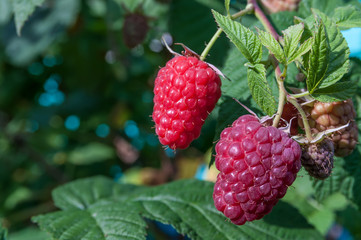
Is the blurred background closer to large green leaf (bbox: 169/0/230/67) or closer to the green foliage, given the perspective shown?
large green leaf (bbox: 169/0/230/67)

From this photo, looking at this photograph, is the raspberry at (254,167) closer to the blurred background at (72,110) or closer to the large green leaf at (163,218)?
the large green leaf at (163,218)

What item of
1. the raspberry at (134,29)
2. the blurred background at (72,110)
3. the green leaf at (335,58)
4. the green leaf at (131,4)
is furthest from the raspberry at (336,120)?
the blurred background at (72,110)

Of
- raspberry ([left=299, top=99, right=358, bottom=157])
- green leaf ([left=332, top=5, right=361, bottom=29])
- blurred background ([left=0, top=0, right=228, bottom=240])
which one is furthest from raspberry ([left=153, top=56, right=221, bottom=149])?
blurred background ([left=0, top=0, right=228, bottom=240])

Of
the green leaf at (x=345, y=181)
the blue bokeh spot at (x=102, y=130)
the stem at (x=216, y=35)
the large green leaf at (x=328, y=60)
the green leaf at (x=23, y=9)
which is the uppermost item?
the green leaf at (x=23, y=9)

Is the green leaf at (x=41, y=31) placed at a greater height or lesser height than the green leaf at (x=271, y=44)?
greater

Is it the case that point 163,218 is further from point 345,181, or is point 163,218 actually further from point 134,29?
point 134,29
